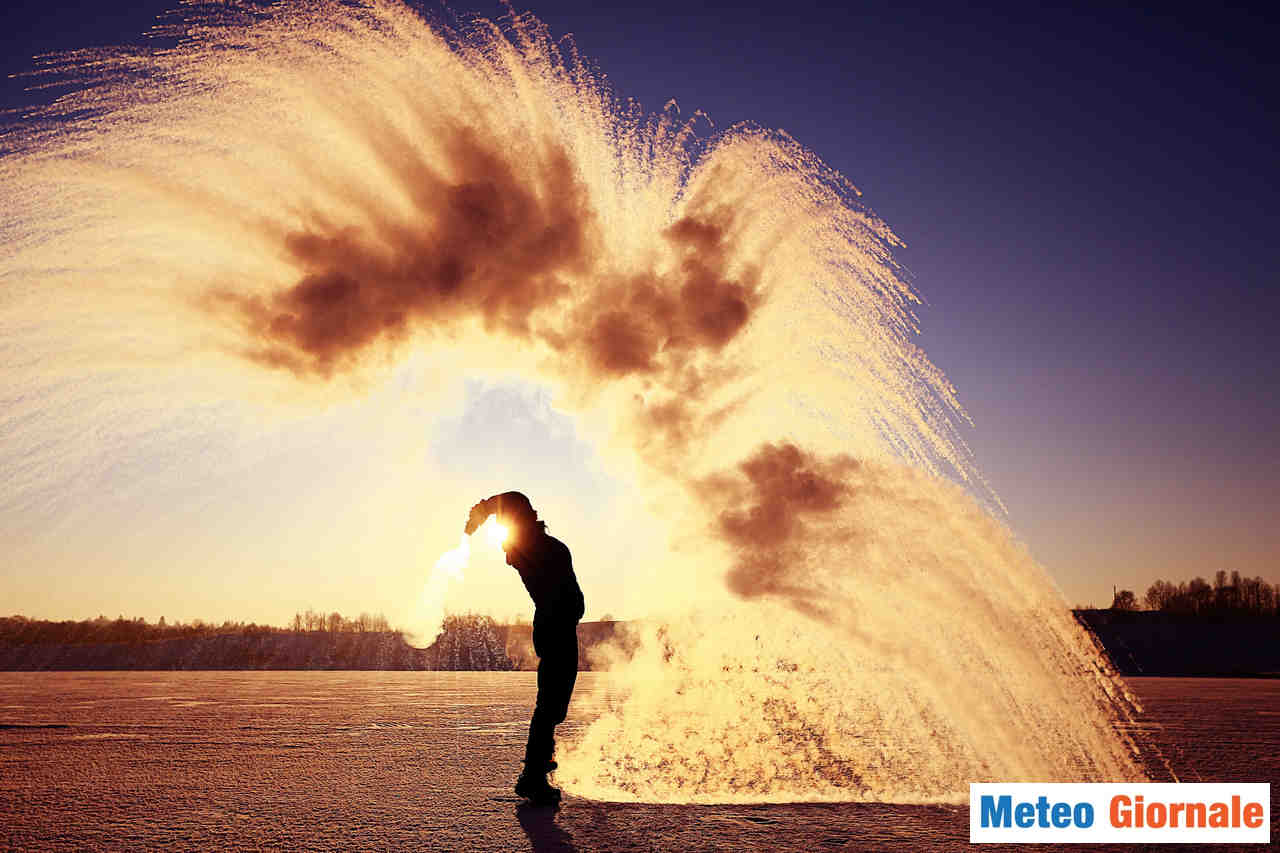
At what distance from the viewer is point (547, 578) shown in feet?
22.2

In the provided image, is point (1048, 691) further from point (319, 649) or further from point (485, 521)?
point (319, 649)

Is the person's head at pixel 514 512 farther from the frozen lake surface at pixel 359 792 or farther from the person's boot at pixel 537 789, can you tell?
the frozen lake surface at pixel 359 792

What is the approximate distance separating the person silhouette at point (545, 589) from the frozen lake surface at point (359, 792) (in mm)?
909

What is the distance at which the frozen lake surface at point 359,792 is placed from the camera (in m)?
5.41

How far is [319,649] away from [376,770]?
247 ft

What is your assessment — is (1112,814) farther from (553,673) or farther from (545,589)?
(545,589)

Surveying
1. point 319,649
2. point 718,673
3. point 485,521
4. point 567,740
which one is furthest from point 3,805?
point 319,649

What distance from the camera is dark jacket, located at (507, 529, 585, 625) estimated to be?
6754 millimetres

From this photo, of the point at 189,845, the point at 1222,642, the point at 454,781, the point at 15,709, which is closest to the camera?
the point at 189,845

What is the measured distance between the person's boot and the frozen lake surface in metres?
0.15

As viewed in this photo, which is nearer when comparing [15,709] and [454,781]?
[454,781]

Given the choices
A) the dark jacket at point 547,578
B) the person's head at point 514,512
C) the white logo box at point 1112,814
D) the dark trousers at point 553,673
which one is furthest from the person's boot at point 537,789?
the white logo box at point 1112,814

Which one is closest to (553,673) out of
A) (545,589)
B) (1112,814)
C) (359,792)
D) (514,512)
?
(545,589)

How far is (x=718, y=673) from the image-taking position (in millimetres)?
18000
